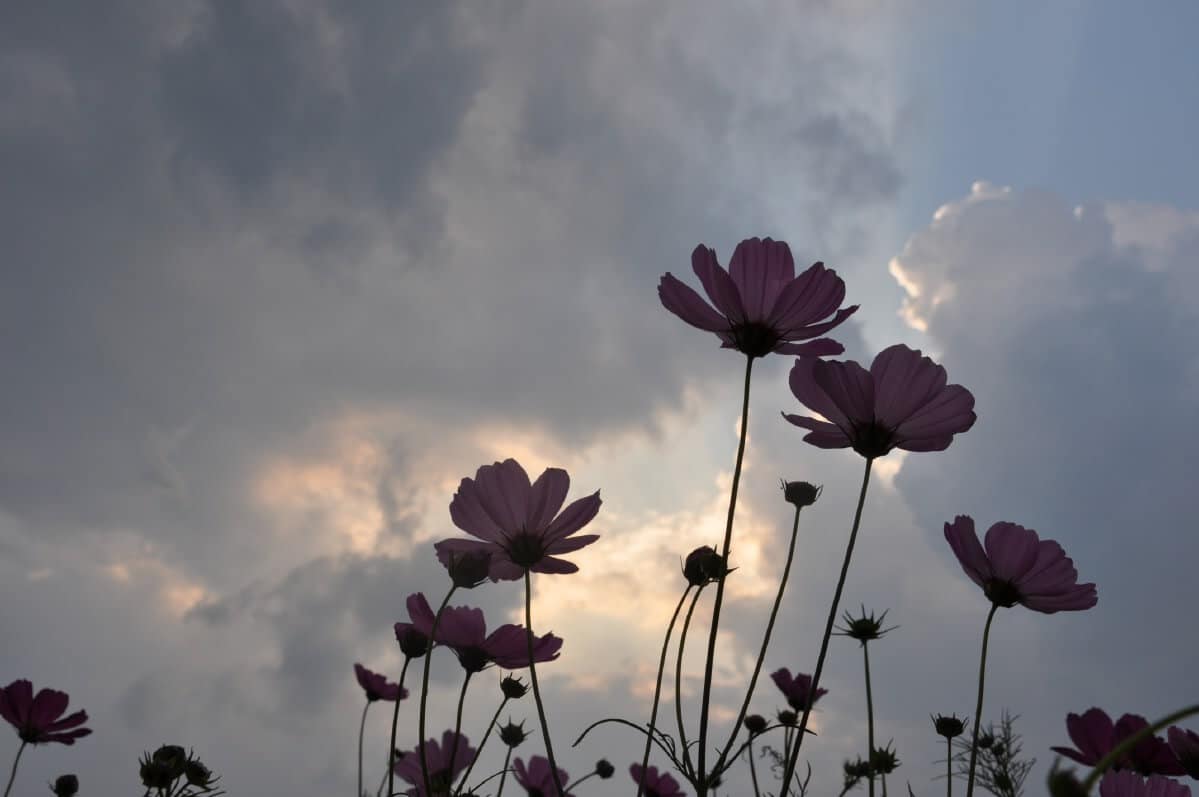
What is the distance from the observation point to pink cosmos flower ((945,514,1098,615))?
4.96 ft

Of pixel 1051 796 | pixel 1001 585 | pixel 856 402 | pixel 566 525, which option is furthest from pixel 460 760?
pixel 1051 796

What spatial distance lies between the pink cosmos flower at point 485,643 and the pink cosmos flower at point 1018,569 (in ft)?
2.43

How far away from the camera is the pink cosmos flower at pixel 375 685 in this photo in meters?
3.18

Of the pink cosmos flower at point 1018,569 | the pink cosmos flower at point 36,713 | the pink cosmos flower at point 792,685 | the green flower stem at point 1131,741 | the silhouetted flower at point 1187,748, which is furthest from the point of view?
the pink cosmos flower at point 792,685

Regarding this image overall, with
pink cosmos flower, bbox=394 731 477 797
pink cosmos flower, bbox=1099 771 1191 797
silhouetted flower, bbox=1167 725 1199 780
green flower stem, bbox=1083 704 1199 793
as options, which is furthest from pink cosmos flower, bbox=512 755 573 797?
green flower stem, bbox=1083 704 1199 793

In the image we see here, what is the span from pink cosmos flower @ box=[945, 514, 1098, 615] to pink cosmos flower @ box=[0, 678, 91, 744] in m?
3.14

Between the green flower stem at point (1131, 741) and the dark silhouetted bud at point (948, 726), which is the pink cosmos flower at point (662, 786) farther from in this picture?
the green flower stem at point (1131, 741)

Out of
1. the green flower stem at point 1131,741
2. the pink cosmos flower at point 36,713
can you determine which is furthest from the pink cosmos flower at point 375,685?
the green flower stem at point 1131,741

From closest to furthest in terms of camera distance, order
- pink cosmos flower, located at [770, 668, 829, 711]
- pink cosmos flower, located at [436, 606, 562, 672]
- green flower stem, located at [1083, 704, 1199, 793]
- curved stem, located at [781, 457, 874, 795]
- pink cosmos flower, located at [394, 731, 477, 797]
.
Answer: green flower stem, located at [1083, 704, 1199, 793] → curved stem, located at [781, 457, 874, 795] → pink cosmos flower, located at [436, 606, 562, 672] → pink cosmos flower, located at [394, 731, 477, 797] → pink cosmos flower, located at [770, 668, 829, 711]

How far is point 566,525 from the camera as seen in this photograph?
1.41 meters

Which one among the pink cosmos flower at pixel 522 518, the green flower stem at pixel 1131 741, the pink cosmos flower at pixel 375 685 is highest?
the pink cosmos flower at pixel 375 685

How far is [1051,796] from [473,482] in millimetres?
1053

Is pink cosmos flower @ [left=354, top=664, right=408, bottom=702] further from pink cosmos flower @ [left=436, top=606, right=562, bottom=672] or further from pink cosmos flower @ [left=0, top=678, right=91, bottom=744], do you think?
pink cosmos flower @ [left=436, top=606, right=562, bottom=672]

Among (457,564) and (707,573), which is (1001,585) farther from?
(457,564)
